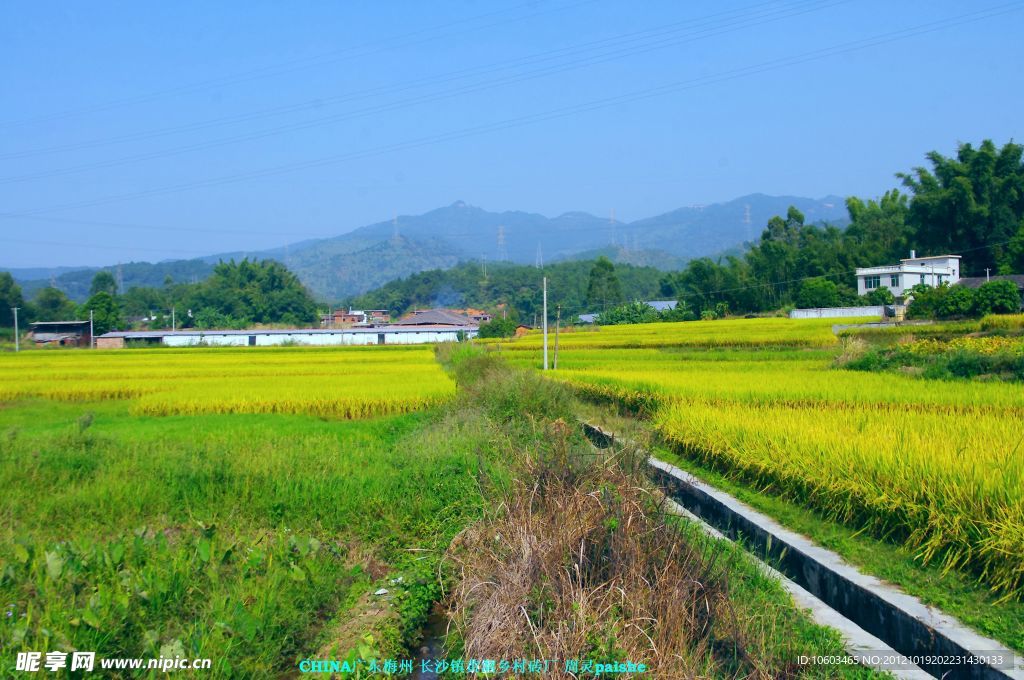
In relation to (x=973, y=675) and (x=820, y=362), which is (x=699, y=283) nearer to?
(x=820, y=362)

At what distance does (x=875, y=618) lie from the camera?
4586 millimetres

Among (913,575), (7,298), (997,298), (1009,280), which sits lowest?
(913,575)

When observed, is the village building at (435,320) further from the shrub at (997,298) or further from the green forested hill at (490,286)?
the shrub at (997,298)

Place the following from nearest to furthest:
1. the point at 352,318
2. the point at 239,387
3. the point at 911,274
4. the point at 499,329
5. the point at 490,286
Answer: the point at 239,387
the point at 911,274
the point at 499,329
the point at 352,318
the point at 490,286

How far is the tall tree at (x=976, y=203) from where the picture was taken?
48062 mm

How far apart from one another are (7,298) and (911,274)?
66133mm

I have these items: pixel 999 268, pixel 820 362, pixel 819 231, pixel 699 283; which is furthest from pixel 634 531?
pixel 819 231

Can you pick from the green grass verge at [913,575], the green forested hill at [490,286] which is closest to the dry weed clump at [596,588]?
the green grass verge at [913,575]

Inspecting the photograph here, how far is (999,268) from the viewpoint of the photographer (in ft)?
152

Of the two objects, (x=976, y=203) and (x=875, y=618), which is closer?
(x=875, y=618)

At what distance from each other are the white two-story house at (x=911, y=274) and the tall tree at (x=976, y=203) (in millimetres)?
1873

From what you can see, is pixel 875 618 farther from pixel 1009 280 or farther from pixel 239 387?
pixel 1009 280

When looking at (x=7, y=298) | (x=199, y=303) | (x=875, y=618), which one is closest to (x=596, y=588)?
(x=875, y=618)

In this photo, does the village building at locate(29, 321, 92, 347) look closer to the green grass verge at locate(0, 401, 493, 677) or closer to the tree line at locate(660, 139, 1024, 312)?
the tree line at locate(660, 139, 1024, 312)
